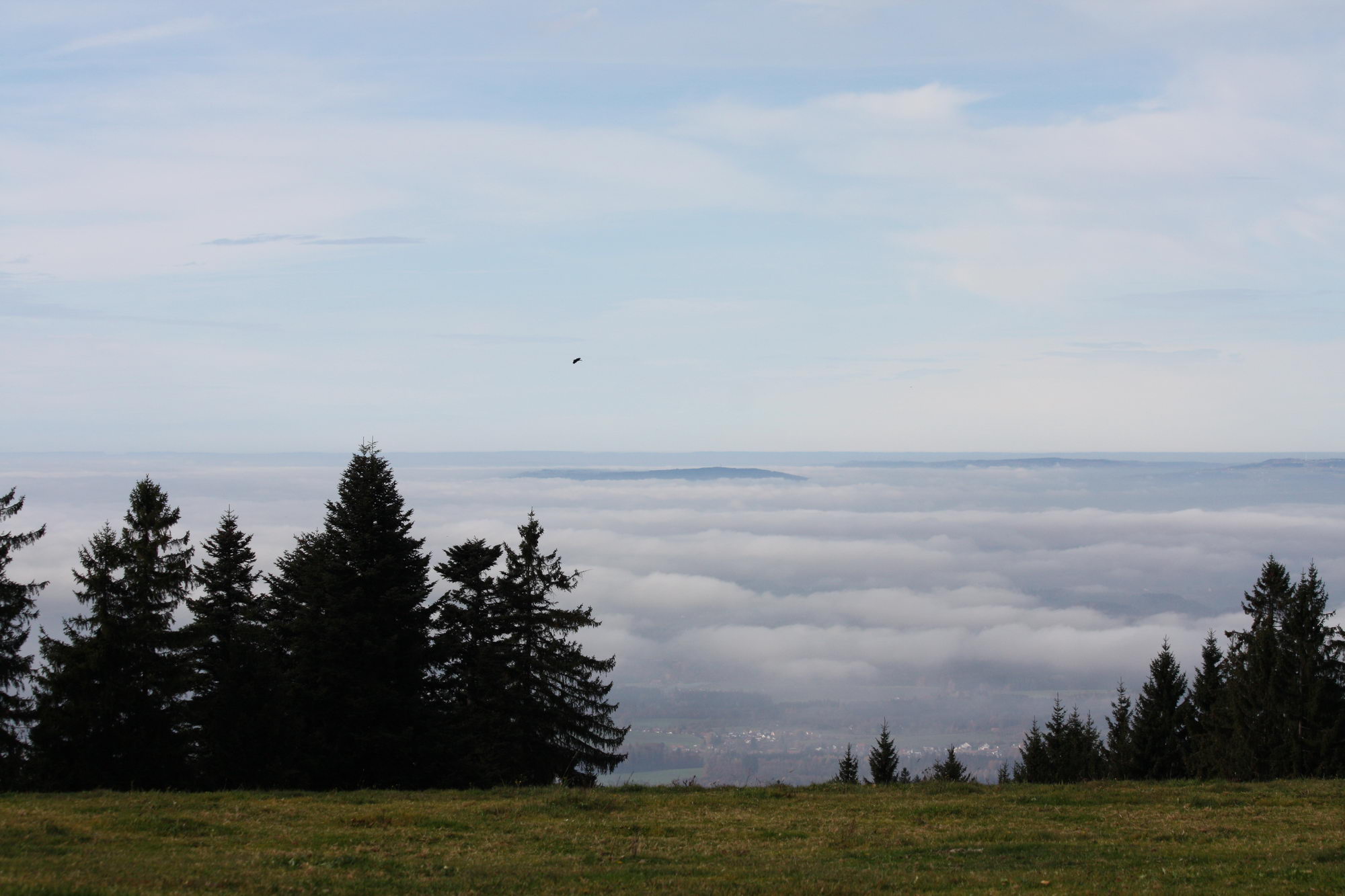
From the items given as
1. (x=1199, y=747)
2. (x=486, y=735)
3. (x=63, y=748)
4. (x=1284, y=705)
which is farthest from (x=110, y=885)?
(x=1199, y=747)

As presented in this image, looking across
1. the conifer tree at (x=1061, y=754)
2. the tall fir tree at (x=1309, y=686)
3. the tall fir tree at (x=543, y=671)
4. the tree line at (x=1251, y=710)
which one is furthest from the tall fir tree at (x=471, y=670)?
the conifer tree at (x=1061, y=754)

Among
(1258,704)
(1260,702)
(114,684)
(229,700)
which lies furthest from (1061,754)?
(114,684)

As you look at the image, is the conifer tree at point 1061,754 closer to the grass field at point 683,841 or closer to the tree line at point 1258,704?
the tree line at point 1258,704

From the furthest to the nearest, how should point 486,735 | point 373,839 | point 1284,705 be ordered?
1. point 1284,705
2. point 486,735
3. point 373,839

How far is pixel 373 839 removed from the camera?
16.3m

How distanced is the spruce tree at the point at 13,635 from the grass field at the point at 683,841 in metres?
14.4

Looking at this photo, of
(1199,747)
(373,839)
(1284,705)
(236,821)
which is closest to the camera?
(373,839)

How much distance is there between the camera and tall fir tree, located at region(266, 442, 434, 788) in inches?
1181

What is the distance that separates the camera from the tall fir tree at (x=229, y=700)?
1145 inches

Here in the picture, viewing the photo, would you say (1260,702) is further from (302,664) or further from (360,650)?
(302,664)

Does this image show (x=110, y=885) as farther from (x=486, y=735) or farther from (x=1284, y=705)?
(x=1284, y=705)

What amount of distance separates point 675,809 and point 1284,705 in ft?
104

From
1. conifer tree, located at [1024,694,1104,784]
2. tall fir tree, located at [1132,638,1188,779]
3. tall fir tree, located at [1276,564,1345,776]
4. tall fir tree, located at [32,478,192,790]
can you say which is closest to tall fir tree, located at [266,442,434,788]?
tall fir tree, located at [32,478,192,790]

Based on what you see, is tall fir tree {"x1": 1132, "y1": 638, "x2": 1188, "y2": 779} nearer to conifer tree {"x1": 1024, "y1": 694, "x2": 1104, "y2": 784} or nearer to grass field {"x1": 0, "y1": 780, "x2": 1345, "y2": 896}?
conifer tree {"x1": 1024, "y1": 694, "x2": 1104, "y2": 784}
